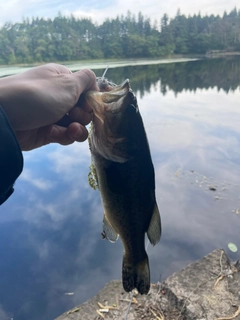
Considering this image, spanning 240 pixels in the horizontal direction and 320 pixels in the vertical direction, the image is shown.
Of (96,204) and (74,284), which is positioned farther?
(96,204)

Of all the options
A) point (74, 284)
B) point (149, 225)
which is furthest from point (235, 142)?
point (149, 225)

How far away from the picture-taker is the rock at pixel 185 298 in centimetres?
315

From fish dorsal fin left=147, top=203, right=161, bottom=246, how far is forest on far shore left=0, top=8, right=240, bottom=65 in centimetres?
1995

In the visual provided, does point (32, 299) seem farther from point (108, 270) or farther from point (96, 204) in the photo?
point (96, 204)

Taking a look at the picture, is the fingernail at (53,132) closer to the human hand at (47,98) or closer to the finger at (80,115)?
the human hand at (47,98)

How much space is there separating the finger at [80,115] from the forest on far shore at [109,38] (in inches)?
760

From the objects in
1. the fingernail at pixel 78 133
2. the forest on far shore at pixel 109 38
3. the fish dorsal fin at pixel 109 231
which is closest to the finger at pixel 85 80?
the fingernail at pixel 78 133

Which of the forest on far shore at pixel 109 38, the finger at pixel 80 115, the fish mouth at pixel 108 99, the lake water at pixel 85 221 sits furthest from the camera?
the forest on far shore at pixel 109 38

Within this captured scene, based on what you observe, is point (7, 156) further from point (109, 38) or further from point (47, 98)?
point (109, 38)

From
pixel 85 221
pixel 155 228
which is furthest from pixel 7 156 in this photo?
pixel 85 221

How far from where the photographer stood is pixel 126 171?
77.0 inches

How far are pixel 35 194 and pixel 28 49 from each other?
1940cm

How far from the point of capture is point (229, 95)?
1622cm

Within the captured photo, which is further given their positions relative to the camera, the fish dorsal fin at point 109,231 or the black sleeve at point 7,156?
the fish dorsal fin at point 109,231
